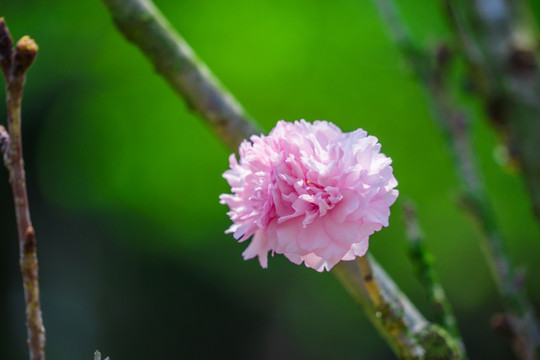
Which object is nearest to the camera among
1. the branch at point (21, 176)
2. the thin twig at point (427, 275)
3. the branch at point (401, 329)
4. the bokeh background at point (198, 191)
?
the branch at point (21, 176)

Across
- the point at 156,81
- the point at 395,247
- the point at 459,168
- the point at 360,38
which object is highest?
the point at 156,81

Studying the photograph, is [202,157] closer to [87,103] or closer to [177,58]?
[87,103]

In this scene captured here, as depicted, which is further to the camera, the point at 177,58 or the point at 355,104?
the point at 355,104

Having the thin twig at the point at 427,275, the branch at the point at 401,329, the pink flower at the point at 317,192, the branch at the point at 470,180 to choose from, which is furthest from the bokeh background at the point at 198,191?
the pink flower at the point at 317,192

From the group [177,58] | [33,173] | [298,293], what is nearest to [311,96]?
[298,293]

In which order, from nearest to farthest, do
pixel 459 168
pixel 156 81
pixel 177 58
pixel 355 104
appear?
pixel 177 58
pixel 459 168
pixel 355 104
pixel 156 81

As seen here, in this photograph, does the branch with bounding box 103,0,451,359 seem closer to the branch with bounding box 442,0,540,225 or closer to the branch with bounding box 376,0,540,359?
the branch with bounding box 376,0,540,359

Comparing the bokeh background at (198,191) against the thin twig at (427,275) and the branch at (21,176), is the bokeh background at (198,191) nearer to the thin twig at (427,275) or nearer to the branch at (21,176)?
the thin twig at (427,275)
